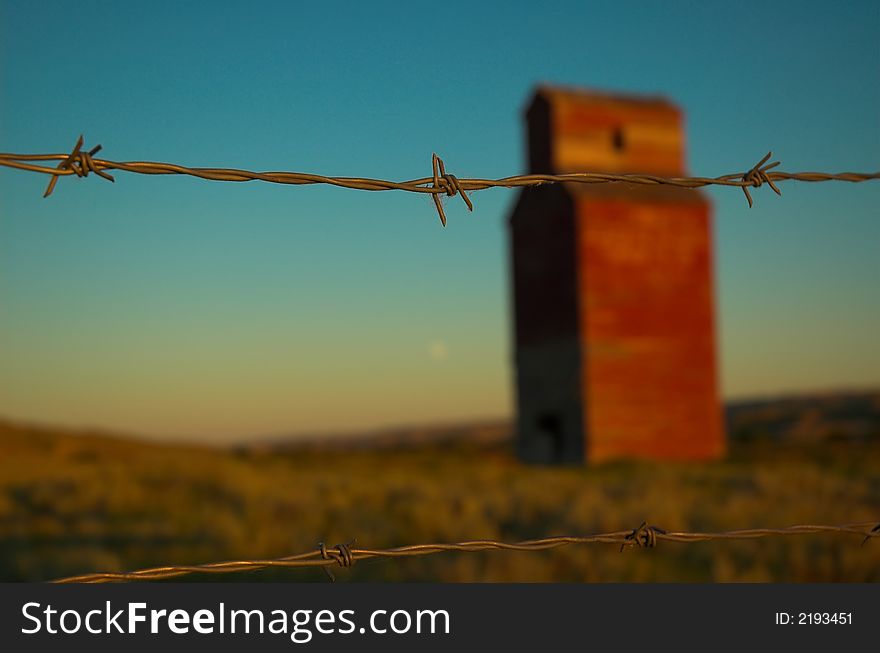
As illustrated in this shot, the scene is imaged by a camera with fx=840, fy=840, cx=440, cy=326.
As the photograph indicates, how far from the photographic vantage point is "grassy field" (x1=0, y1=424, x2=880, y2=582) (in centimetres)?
744

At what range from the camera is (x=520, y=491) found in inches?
456

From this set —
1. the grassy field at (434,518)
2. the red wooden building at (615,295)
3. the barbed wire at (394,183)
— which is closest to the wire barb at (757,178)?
the barbed wire at (394,183)

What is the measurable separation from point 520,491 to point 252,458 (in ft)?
53.2

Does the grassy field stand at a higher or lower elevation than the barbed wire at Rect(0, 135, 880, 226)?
lower

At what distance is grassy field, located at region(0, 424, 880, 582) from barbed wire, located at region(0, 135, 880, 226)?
487 cm

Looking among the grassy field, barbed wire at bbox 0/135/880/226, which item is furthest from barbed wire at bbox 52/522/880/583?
the grassy field

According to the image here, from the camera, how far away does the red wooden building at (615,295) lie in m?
19.4

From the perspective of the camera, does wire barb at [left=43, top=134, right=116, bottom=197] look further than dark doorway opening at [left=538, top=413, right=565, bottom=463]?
No

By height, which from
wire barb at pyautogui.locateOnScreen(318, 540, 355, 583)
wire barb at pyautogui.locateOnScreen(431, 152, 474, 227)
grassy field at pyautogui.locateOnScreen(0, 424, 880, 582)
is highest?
wire barb at pyautogui.locateOnScreen(431, 152, 474, 227)

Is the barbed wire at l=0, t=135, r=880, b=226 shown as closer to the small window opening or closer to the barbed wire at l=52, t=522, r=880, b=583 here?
the barbed wire at l=52, t=522, r=880, b=583

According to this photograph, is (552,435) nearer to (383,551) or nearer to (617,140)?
(617,140)

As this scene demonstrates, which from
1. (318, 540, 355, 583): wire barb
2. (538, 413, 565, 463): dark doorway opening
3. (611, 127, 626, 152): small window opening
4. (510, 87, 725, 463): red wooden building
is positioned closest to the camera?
(318, 540, 355, 583): wire barb

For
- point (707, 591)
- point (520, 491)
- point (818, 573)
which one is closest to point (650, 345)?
point (520, 491)

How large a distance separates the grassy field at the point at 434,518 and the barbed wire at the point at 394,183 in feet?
16.0
